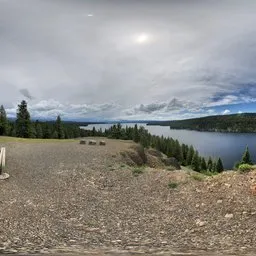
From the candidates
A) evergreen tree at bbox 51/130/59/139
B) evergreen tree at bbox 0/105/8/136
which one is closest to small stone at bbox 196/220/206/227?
evergreen tree at bbox 0/105/8/136

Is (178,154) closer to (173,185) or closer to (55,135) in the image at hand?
(55,135)

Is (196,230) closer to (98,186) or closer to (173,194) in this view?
(173,194)

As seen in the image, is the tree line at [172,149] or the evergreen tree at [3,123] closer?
the evergreen tree at [3,123]

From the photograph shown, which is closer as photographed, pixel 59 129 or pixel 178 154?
pixel 59 129

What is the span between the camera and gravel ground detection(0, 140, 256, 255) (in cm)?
954

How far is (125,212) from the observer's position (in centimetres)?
1381

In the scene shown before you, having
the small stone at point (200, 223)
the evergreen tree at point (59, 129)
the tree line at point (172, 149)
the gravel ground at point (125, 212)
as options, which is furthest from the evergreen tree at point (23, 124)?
the small stone at point (200, 223)

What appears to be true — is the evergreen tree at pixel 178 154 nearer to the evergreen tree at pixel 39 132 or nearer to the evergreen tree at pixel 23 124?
the evergreen tree at pixel 39 132

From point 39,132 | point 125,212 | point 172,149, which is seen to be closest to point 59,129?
point 39,132

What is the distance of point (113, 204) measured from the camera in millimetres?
15203

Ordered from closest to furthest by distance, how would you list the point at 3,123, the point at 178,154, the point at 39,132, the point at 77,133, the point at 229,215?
the point at 229,215 < the point at 3,123 < the point at 39,132 < the point at 77,133 < the point at 178,154

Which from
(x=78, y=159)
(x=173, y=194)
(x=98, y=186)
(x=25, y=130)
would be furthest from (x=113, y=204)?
(x=25, y=130)

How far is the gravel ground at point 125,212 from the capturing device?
31.3 ft

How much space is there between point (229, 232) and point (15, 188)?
10.5 meters
